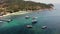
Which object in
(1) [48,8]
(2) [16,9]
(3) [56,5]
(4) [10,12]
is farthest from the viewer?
(3) [56,5]

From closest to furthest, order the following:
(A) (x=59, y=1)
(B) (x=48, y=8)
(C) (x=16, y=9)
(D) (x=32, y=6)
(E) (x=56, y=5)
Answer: (C) (x=16, y=9) → (D) (x=32, y=6) → (B) (x=48, y=8) → (E) (x=56, y=5) → (A) (x=59, y=1)

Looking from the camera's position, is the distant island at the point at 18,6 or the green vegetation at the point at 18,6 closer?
the distant island at the point at 18,6

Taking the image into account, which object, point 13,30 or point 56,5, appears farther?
point 56,5

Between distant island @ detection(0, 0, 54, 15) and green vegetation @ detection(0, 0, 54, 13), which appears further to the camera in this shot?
green vegetation @ detection(0, 0, 54, 13)

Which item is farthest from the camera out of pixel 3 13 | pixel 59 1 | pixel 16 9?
pixel 59 1

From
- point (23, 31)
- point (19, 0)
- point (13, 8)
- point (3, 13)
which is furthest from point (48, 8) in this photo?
point (23, 31)

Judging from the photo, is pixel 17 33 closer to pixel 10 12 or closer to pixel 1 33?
pixel 1 33

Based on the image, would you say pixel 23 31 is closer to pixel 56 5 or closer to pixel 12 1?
pixel 12 1

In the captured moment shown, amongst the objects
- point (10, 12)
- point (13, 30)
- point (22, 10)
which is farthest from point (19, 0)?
point (13, 30)

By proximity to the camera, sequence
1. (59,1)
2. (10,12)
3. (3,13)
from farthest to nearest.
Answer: (59,1) < (10,12) < (3,13)
